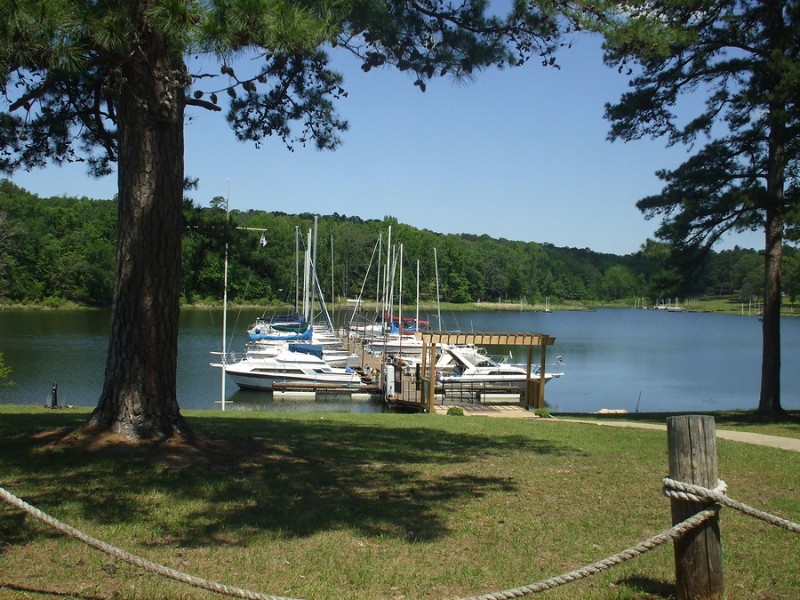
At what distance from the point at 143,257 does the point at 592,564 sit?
16.3ft

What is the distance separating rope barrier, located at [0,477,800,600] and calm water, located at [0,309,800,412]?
64.0 feet

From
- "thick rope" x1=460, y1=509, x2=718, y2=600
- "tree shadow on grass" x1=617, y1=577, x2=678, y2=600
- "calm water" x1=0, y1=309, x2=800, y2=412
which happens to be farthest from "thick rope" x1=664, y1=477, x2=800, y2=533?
"calm water" x1=0, y1=309, x2=800, y2=412

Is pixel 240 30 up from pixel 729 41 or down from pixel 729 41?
down

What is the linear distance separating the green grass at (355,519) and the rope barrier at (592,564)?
2.37ft

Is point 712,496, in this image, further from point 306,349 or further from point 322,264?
point 322,264

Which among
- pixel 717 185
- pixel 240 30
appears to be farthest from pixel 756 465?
pixel 717 185

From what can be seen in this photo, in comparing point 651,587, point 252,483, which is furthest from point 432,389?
point 651,587

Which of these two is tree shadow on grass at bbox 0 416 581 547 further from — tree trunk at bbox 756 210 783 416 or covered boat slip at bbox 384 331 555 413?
covered boat slip at bbox 384 331 555 413

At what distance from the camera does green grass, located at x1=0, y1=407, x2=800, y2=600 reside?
432cm

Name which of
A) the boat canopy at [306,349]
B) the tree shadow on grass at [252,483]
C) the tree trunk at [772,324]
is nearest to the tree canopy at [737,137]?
the tree trunk at [772,324]

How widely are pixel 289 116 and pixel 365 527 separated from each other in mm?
5972

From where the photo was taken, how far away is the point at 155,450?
22.5ft

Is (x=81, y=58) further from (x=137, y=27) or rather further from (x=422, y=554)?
(x=422, y=554)

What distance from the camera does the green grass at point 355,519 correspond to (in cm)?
432
